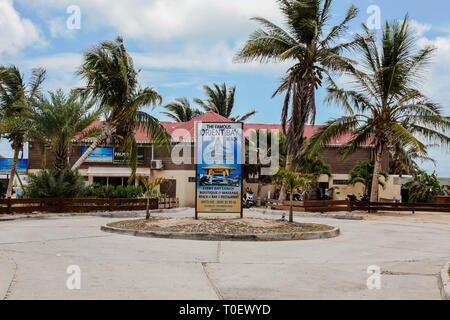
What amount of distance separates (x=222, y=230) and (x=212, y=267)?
5125mm

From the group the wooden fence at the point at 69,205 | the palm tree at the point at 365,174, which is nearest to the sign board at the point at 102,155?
the wooden fence at the point at 69,205

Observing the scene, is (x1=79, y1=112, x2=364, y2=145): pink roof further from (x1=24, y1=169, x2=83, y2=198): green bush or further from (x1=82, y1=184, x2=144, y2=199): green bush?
(x1=24, y1=169, x2=83, y2=198): green bush

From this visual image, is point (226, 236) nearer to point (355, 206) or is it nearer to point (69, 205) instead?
point (69, 205)

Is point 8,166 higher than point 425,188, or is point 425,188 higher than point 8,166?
point 8,166

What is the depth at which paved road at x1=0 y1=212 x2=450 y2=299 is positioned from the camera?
5.98 m

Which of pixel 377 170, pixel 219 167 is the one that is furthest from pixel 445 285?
pixel 377 170

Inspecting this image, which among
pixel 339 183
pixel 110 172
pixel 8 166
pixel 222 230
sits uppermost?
pixel 8 166

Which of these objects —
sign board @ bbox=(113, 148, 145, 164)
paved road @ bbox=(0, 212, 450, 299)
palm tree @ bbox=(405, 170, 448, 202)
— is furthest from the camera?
sign board @ bbox=(113, 148, 145, 164)

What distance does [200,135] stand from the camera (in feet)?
52.7

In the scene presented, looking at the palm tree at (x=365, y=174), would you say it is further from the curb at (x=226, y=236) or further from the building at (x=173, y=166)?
the curb at (x=226, y=236)

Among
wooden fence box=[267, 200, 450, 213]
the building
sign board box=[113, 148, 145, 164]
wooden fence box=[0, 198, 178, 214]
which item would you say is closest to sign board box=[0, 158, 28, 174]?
the building

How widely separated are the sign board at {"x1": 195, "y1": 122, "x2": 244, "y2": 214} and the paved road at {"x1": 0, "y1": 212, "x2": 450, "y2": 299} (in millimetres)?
4361

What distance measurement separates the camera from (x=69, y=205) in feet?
74.5
